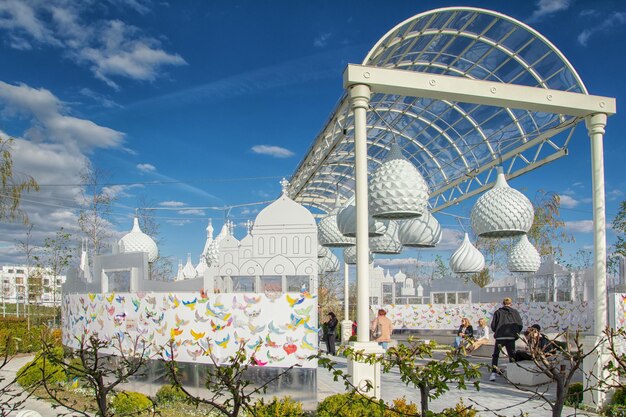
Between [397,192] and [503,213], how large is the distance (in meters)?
1.90

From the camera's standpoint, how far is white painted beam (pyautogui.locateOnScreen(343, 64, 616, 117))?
714 centimetres

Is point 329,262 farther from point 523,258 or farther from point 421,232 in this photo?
point 421,232

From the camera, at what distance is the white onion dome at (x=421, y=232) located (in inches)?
382

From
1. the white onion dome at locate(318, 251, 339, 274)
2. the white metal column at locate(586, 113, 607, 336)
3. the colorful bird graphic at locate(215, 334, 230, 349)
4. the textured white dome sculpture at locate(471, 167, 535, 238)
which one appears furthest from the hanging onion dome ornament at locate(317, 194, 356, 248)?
the white onion dome at locate(318, 251, 339, 274)

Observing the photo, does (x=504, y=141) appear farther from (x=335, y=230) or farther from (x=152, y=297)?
(x=152, y=297)

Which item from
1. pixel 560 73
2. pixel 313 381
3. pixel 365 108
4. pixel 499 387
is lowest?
pixel 499 387

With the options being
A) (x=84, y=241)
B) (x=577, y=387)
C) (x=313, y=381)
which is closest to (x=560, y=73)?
(x=577, y=387)

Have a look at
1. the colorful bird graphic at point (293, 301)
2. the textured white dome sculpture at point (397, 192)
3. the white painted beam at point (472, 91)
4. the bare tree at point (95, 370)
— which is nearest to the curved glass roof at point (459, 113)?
the white painted beam at point (472, 91)

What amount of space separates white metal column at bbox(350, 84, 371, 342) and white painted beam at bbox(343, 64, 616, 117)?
22cm

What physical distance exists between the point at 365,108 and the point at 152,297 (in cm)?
431

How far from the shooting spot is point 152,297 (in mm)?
8516

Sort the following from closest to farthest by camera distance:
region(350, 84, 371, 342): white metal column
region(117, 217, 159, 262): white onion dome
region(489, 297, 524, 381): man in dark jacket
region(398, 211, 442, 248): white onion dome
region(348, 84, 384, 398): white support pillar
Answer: region(348, 84, 384, 398): white support pillar → region(350, 84, 371, 342): white metal column → region(398, 211, 442, 248): white onion dome → region(489, 297, 524, 381): man in dark jacket → region(117, 217, 159, 262): white onion dome

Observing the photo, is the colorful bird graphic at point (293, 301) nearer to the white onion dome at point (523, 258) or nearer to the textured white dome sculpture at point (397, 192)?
the textured white dome sculpture at point (397, 192)

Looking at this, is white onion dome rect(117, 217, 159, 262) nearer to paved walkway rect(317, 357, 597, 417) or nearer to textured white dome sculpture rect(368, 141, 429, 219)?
paved walkway rect(317, 357, 597, 417)
